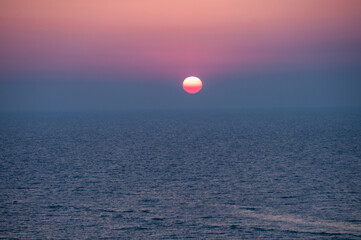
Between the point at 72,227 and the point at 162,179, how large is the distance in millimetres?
21257

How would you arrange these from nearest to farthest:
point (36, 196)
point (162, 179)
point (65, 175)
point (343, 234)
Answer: point (343, 234), point (36, 196), point (162, 179), point (65, 175)

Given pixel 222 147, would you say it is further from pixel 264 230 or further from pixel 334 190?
pixel 264 230

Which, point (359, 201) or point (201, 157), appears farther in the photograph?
point (201, 157)

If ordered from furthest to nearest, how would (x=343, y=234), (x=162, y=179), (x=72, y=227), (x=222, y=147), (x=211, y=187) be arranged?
(x=222, y=147)
(x=162, y=179)
(x=211, y=187)
(x=72, y=227)
(x=343, y=234)

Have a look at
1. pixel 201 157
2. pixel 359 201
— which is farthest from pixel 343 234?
pixel 201 157

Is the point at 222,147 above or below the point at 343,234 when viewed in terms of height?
above

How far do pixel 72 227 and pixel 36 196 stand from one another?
41.4 feet

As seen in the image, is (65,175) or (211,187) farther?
(65,175)

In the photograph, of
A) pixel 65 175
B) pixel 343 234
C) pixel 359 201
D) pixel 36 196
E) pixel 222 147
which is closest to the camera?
pixel 343 234

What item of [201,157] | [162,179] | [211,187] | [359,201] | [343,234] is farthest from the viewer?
[201,157]

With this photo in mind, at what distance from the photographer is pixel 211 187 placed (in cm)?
4984

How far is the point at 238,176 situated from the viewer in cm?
5791

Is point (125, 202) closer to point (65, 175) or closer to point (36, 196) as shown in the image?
point (36, 196)

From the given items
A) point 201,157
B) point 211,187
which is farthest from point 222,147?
point 211,187
